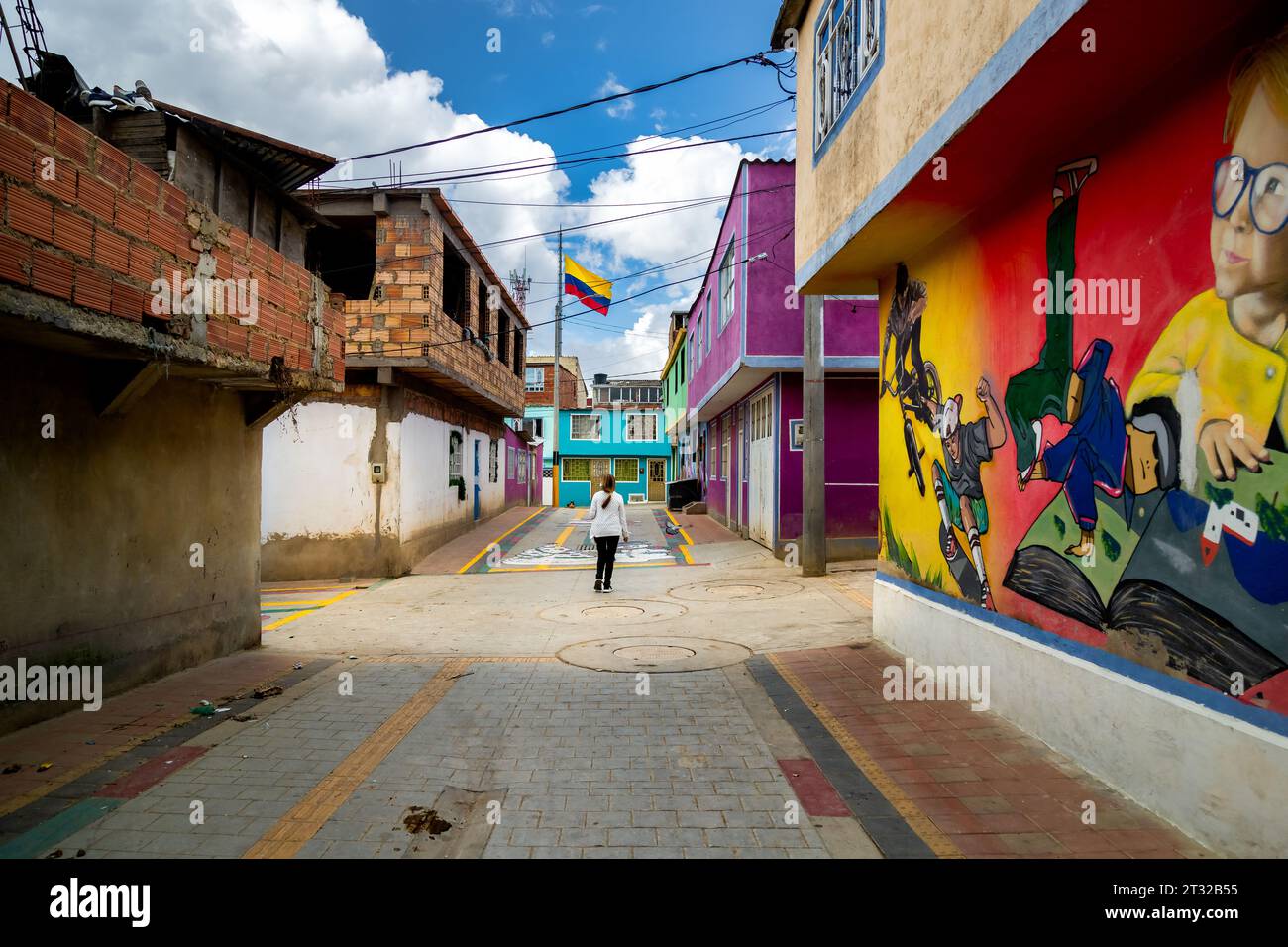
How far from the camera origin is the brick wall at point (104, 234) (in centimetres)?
392

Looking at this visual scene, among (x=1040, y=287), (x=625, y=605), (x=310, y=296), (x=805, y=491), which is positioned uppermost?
(x=310, y=296)

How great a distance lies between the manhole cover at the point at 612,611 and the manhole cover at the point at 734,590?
1.05 meters

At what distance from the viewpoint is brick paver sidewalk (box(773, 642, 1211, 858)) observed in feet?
10.6

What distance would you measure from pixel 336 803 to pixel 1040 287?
5251 millimetres

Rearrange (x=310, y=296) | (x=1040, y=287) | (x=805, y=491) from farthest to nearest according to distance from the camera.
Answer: (x=805, y=491)
(x=310, y=296)
(x=1040, y=287)

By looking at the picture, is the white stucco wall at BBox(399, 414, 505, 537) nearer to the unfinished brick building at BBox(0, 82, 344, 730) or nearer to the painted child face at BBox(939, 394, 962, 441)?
the unfinished brick building at BBox(0, 82, 344, 730)

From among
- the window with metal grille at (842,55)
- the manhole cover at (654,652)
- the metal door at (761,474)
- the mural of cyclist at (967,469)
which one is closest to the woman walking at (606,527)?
the manhole cover at (654,652)

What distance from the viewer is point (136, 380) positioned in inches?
211

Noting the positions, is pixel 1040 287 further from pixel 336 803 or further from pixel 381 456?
pixel 381 456

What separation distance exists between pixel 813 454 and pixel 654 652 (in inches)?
222

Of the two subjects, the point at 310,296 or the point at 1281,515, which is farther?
the point at 310,296

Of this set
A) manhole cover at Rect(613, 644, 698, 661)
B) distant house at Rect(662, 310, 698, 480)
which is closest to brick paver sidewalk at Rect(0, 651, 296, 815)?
manhole cover at Rect(613, 644, 698, 661)
